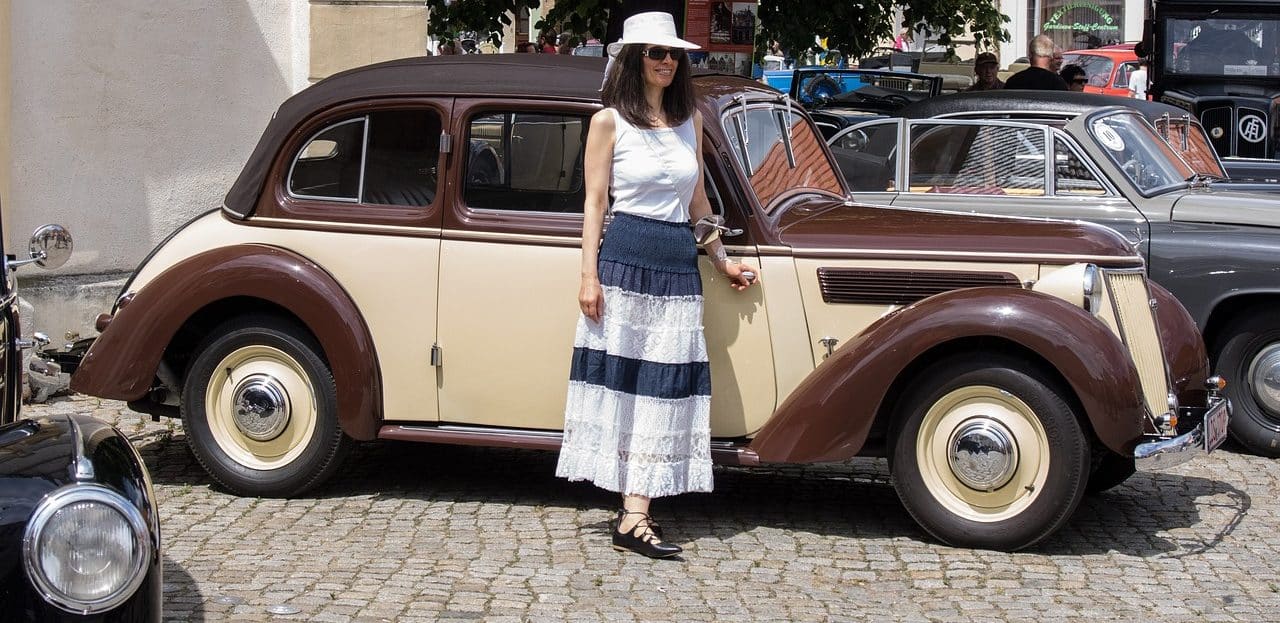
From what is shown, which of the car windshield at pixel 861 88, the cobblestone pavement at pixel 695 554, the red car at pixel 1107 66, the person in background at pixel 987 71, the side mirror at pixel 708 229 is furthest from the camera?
the red car at pixel 1107 66

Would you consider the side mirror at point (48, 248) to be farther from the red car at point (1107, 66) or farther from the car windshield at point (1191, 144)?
the red car at point (1107, 66)

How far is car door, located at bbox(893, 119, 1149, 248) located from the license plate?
2.10 meters

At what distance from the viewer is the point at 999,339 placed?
511cm

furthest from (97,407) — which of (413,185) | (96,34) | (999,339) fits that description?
(999,339)

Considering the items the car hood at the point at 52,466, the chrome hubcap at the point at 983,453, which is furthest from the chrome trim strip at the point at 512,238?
the car hood at the point at 52,466

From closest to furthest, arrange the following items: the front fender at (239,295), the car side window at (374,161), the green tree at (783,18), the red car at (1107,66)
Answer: the front fender at (239,295)
the car side window at (374,161)
the green tree at (783,18)
the red car at (1107,66)

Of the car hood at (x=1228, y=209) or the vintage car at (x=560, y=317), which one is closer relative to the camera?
the vintage car at (x=560, y=317)

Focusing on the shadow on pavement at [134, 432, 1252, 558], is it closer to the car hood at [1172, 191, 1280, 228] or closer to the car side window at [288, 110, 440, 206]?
the car side window at [288, 110, 440, 206]

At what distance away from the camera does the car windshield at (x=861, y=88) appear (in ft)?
53.5

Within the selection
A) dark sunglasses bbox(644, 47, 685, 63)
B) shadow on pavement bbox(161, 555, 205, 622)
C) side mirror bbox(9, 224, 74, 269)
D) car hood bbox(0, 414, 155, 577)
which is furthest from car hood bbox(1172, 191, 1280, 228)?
car hood bbox(0, 414, 155, 577)

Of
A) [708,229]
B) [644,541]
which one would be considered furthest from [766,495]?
[708,229]

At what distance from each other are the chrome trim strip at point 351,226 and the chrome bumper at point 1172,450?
8.62 feet

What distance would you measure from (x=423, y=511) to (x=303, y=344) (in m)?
0.79

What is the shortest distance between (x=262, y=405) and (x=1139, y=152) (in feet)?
15.7
